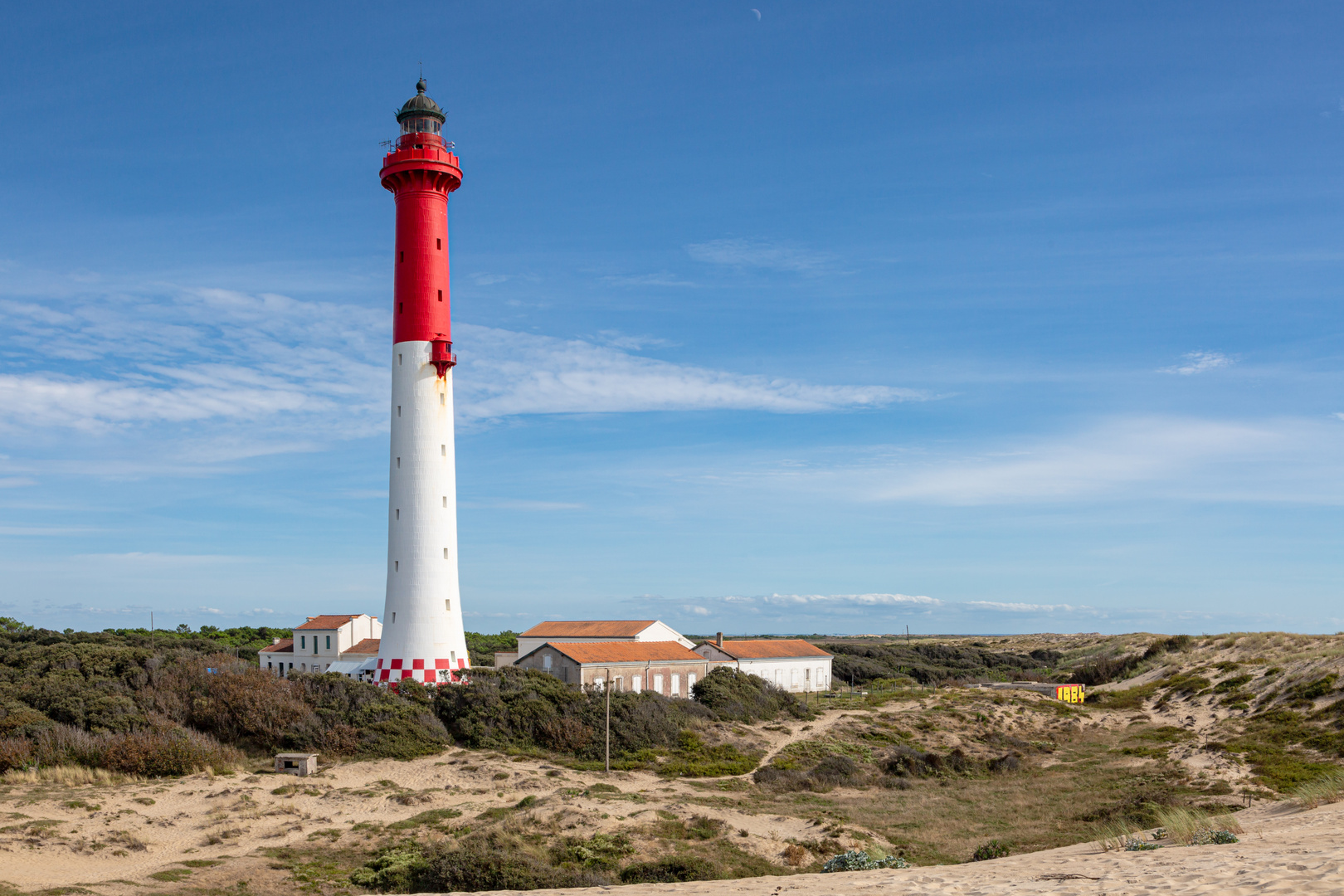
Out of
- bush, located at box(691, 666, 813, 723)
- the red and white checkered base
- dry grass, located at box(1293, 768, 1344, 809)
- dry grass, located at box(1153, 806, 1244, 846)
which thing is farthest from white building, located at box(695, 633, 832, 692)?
dry grass, located at box(1153, 806, 1244, 846)

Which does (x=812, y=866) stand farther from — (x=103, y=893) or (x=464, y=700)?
(x=464, y=700)

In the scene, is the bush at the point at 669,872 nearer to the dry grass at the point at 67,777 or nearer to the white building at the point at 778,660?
the dry grass at the point at 67,777

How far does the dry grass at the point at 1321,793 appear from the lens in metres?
21.0

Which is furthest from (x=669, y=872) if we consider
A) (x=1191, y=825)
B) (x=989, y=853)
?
(x=1191, y=825)

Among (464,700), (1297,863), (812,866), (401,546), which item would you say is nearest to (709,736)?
(464,700)

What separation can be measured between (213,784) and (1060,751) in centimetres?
3339

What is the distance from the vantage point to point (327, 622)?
52.3 m

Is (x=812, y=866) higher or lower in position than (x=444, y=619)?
lower

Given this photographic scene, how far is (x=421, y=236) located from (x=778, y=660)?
32285mm

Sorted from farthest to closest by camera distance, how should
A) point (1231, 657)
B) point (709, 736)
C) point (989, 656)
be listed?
point (989, 656)
point (1231, 657)
point (709, 736)

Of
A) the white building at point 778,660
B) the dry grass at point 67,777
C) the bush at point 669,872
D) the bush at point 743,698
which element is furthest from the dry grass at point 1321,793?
the dry grass at point 67,777

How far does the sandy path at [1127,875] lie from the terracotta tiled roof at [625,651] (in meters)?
26.7

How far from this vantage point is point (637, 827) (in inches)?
915

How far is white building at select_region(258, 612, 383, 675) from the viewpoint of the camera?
166 ft
